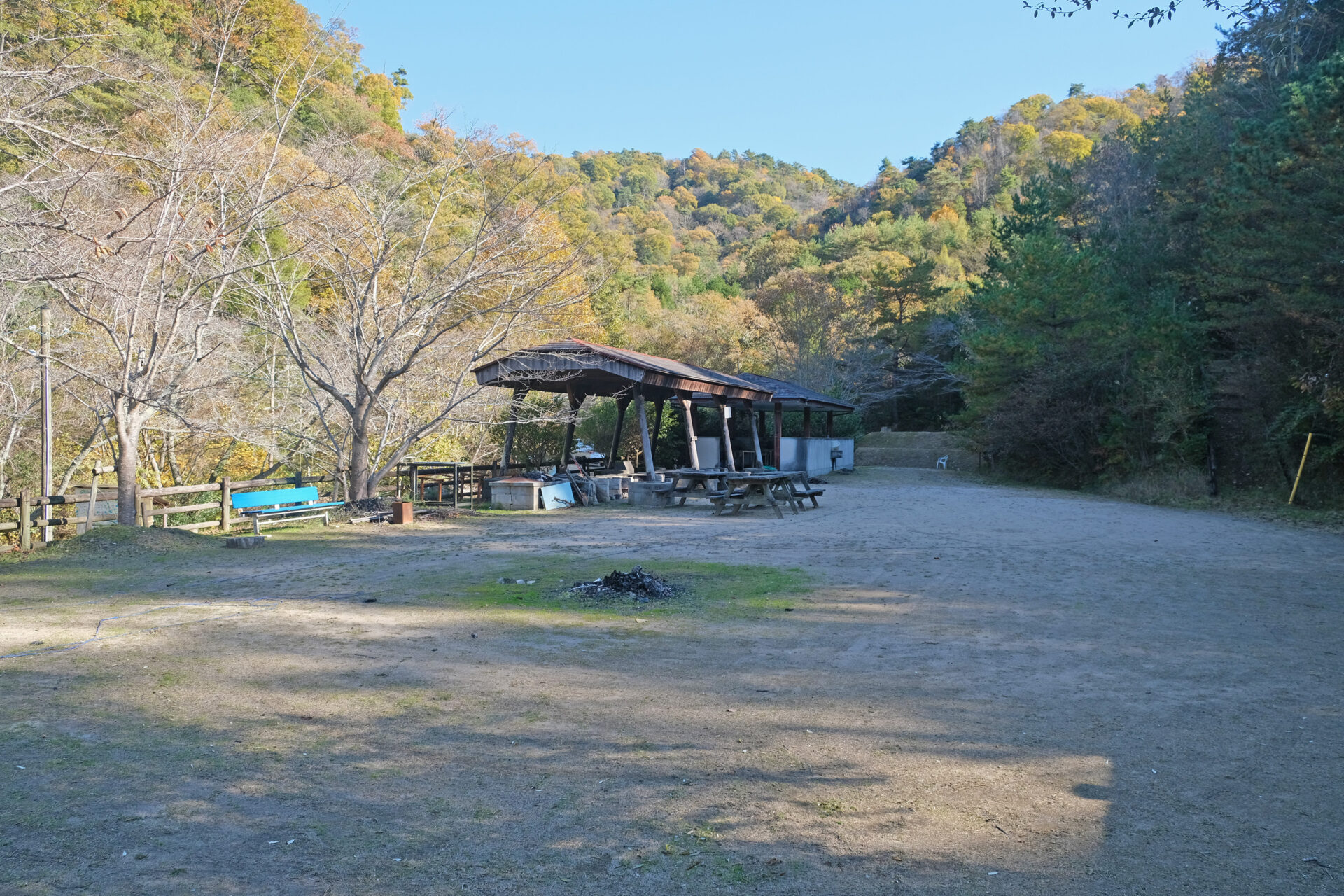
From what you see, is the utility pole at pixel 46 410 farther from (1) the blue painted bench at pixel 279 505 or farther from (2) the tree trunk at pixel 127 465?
(1) the blue painted bench at pixel 279 505

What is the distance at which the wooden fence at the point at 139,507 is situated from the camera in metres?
11.1

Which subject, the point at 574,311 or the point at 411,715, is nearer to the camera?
the point at 411,715

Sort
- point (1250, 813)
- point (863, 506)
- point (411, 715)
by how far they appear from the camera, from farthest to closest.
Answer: point (863, 506), point (411, 715), point (1250, 813)

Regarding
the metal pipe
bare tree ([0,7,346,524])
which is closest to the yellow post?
bare tree ([0,7,346,524])

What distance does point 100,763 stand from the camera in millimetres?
4051

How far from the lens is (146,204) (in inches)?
472

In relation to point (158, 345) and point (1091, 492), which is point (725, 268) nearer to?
point (1091, 492)

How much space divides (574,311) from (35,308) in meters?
16.4

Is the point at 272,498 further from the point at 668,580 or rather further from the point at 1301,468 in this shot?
the point at 1301,468

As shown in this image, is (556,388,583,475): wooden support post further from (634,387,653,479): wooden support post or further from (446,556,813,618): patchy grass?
(446,556,813,618): patchy grass

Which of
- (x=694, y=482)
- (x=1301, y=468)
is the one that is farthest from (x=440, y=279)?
(x=1301, y=468)

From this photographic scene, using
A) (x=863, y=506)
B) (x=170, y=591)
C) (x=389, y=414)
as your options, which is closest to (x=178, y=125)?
A: (x=389, y=414)

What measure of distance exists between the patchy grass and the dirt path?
0.48 feet

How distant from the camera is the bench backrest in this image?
13930mm
